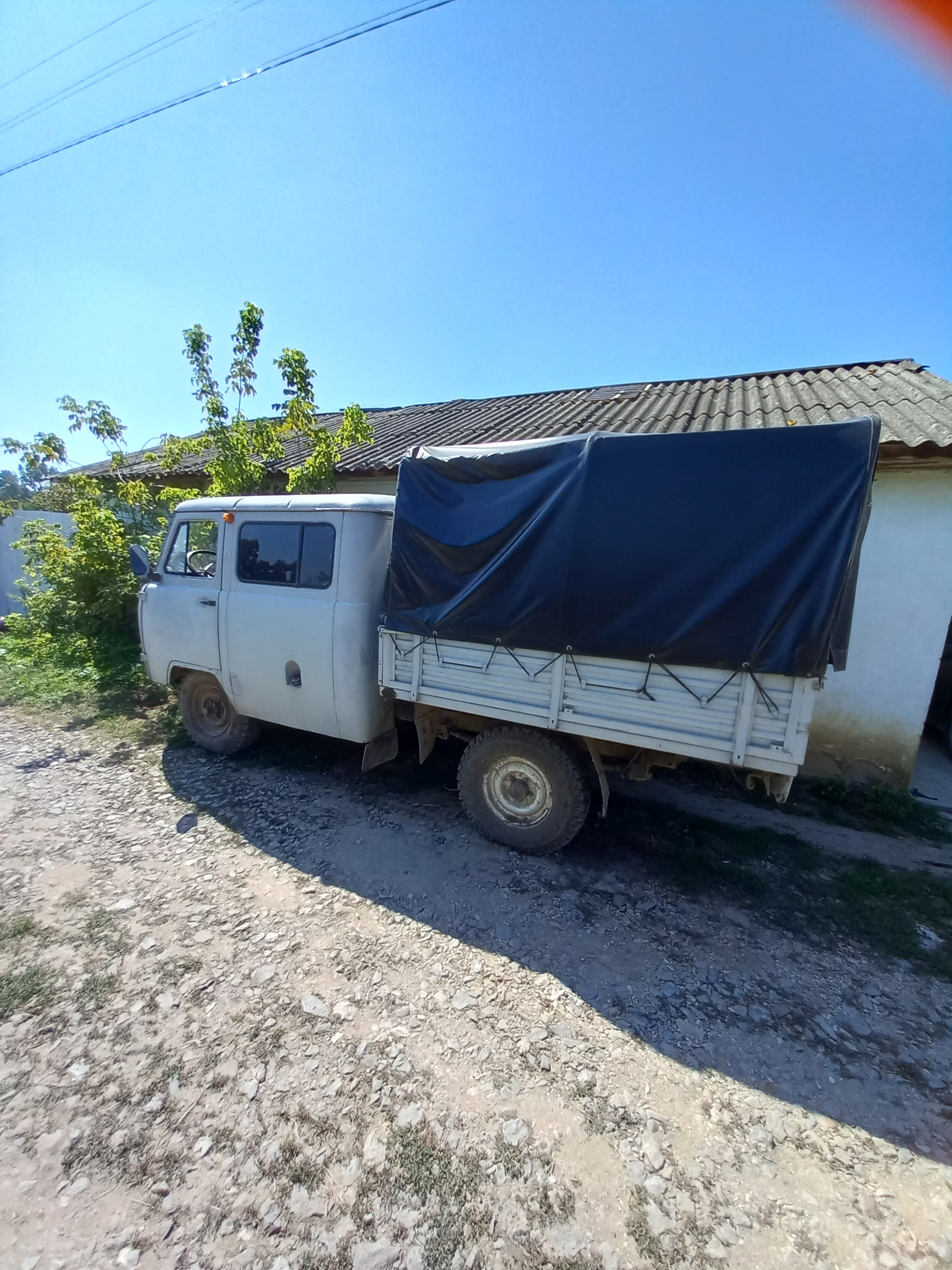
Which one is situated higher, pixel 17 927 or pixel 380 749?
pixel 380 749

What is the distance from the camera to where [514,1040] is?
2.39m

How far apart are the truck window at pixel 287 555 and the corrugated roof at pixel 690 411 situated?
3261 mm

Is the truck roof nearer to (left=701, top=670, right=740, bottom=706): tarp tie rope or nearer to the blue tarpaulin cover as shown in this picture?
the blue tarpaulin cover

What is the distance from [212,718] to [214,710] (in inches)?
3.3

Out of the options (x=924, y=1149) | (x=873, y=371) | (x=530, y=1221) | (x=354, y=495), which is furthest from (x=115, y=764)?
(x=873, y=371)

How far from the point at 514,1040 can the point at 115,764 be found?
4.43 m

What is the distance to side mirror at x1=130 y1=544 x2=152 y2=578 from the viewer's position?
486 cm

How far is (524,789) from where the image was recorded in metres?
3.83

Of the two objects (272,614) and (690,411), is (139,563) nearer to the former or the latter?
(272,614)

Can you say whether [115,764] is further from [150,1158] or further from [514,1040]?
[514,1040]

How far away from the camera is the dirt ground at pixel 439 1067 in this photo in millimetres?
1700

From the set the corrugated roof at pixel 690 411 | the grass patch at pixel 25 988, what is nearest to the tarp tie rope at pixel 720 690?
the corrugated roof at pixel 690 411

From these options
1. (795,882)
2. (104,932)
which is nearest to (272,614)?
(104,932)

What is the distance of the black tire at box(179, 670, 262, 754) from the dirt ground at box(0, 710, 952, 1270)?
4.28 ft
